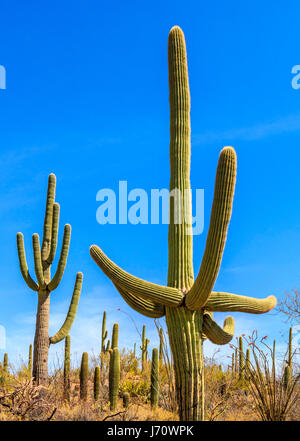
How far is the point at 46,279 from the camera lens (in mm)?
12680

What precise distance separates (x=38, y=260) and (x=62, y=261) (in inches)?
23.4

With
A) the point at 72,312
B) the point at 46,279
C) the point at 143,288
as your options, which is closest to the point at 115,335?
the point at 72,312

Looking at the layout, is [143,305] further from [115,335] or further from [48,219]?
[115,335]

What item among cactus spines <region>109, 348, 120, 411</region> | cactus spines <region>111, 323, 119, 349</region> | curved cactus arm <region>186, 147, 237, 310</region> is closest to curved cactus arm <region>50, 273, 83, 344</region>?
cactus spines <region>109, 348, 120, 411</region>

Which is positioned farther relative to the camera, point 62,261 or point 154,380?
point 62,261

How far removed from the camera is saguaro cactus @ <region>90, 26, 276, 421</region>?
24.0 ft

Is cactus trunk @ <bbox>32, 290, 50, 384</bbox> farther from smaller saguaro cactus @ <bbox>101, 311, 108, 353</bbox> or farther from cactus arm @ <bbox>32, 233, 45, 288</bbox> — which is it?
smaller saguaro cactus @ <bbox>101, 311, 108, 353</bbox>

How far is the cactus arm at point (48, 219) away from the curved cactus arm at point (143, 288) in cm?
519

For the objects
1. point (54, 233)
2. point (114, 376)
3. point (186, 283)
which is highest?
point (54, 233)

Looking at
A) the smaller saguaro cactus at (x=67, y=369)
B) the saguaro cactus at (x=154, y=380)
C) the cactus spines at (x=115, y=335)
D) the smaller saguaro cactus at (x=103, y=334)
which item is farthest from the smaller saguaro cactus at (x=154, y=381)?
the smaller saguaro cactus at (x=103, y=334)

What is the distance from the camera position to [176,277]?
8273 millimetres

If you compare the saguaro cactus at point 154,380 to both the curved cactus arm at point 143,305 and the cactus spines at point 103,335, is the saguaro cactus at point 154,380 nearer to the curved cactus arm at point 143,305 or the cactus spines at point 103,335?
the curved cactus arm at point 143,305
